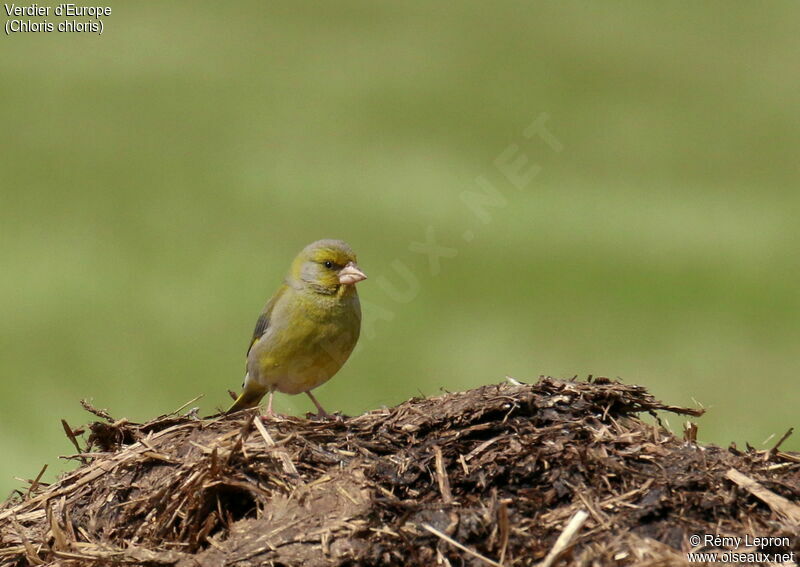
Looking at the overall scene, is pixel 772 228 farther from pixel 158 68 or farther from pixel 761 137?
pixel 158 68

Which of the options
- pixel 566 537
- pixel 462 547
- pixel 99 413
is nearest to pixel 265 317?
pixel 99 413

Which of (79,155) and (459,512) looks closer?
(459,512)

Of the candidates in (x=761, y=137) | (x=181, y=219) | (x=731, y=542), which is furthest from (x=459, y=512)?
(x=761, y=137)

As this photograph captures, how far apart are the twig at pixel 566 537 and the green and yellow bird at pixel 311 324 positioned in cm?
265

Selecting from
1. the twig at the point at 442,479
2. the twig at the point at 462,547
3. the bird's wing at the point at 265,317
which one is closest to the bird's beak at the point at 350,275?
the bird's wing at the point at 265,317

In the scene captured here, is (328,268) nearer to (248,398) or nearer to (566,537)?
(248,398)

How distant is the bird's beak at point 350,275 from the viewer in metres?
5.83

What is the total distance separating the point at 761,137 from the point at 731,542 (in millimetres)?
6125

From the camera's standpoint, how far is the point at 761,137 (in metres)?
8.56

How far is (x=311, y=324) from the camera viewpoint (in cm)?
577

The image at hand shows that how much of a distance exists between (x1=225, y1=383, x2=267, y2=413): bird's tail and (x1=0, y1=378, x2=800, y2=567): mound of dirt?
1.97 metres

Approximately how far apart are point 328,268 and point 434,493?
2.65m

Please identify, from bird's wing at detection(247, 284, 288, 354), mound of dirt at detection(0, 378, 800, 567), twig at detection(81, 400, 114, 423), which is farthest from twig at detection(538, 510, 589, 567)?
bird's wing at detection(247, 284, 288, 354)

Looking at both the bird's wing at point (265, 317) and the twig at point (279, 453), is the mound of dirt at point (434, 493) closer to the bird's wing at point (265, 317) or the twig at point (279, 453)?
the twig at point (279, 453)
